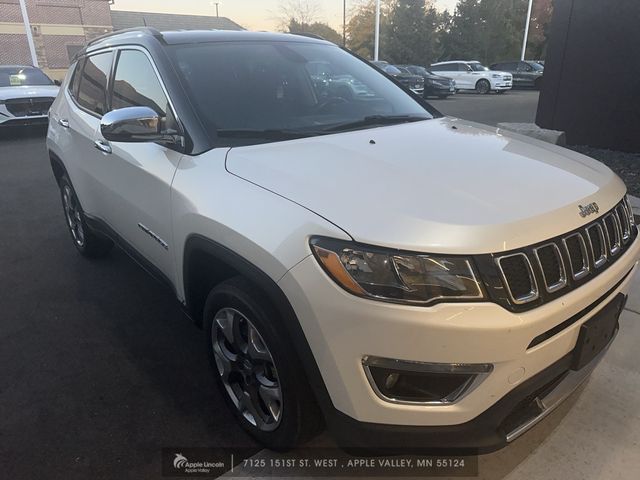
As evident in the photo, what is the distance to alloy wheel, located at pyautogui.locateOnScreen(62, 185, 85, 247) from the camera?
4186 millimetres

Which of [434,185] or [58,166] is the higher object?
[434,185]

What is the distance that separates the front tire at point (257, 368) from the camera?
1.90 m

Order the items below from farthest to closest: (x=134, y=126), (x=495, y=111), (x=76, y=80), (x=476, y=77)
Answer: (x=476, y=77)
(x=495, y=111)
(x=76, y=80)
(x=134, y=126)

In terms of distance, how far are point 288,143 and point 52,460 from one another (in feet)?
5.78

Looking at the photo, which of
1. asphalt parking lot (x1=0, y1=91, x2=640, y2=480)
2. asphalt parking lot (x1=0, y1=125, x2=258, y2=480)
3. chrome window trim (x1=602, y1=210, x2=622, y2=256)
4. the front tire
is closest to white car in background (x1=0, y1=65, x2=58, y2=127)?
asphalt parking lot (x1=0, y1=125, x2=258, y2=480)

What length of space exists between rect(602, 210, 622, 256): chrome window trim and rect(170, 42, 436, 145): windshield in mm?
1212

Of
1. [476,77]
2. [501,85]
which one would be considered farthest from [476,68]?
[501,85]

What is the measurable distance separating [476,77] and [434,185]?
25.4 meters

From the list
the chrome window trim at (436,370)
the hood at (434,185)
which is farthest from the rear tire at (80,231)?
the chrome window trim at (436,370)

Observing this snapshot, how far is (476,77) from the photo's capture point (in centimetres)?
2498

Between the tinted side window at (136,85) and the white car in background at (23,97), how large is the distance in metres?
8.30

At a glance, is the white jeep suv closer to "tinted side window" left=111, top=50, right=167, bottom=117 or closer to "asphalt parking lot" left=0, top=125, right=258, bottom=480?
"tinted side window" left=111, top=50, right=167, bottom=117

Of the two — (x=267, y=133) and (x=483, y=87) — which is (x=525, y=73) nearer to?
(x=483, y=87)

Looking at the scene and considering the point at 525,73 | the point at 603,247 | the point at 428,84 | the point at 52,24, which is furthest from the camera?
the point at 52,24
